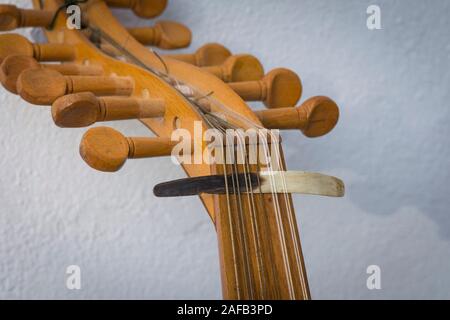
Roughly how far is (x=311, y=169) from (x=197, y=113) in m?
0.35

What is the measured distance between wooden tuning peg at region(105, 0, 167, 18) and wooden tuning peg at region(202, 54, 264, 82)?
0.46 feet

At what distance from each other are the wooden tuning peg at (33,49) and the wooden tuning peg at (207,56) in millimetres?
113

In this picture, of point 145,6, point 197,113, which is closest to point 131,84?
point 197,113

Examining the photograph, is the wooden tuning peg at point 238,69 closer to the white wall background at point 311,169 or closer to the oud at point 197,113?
the oud at point 197,113

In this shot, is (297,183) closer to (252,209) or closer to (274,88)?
(252,209)

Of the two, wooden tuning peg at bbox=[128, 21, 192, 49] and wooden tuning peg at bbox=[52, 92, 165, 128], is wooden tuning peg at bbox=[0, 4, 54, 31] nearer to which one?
wooden tuning peg at bbox=[128, 21, 192, 49]

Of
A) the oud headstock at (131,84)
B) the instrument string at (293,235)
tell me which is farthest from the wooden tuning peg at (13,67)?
the instrument string at (293,235)

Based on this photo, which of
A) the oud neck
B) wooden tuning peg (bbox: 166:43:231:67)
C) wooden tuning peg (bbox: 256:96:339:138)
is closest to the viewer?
the oud neck

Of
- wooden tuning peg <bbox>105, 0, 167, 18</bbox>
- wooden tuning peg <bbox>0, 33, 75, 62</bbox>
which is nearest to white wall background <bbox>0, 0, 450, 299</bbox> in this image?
wooden tuning peg <bbox>105, 0, 167, 18</bbox>

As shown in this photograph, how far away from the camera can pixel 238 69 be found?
0.72 metres

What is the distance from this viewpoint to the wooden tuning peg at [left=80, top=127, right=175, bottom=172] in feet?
1.70

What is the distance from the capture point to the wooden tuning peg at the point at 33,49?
664 mm

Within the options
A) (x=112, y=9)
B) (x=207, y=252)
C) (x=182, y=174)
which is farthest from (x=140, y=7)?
(x=207, y=252)

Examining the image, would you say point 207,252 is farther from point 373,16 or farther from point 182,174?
point 373,16
